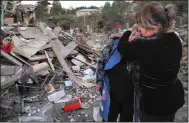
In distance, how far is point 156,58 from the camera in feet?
6.62

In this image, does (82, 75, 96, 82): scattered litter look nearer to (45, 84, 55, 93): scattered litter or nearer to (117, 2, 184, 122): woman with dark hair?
(45, 84, 55, 93): scattered litter

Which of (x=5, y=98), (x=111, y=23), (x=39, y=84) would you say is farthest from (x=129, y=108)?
(x=111, y=23)

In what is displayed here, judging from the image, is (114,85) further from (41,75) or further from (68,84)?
(41,75)

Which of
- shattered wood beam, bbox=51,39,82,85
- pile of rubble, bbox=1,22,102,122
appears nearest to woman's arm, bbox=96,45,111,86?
pile of rubble, bbox=1,22,102,122

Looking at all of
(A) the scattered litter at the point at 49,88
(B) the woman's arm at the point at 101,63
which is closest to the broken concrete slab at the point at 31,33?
(A) the scattered litter at the point at 49,88

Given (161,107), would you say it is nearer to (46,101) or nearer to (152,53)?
(152,53)

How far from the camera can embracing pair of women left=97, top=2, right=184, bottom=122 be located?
6.57ft

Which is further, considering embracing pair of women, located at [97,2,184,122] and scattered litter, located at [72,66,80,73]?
scattered litter, located at [72,66,80,73]

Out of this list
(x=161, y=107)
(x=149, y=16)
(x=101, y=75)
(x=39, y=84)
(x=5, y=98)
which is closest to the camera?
(x=149, y=16)

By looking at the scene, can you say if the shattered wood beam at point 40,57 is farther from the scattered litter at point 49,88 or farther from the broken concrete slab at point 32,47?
the scattered litter at point 49,88

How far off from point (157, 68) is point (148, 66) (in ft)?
0.24

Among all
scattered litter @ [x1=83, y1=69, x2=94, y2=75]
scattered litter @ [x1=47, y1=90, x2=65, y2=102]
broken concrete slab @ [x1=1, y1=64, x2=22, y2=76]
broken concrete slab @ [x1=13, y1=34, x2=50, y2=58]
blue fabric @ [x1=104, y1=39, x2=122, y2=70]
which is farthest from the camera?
scattered litter @ [x1=83, y1=69, x2=94, y2=75]

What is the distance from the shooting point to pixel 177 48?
6.77 feet

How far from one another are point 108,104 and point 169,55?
801 mm
